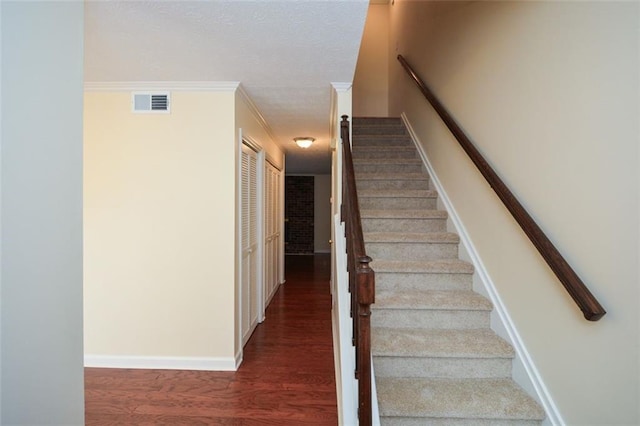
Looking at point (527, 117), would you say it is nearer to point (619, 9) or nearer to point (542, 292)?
point (619, 9)

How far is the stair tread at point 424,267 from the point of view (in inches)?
A: 84.7

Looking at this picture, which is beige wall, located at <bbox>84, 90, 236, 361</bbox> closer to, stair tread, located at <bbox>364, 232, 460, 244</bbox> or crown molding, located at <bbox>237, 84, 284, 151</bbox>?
crown molding, located at <bbox>237, 84, 284, 151</bbox>

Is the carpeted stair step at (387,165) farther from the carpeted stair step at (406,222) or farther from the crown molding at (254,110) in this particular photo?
the crown molding at (254,110)

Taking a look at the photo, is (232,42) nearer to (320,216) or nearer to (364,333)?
(364,333)

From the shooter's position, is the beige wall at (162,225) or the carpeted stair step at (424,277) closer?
the carpeted stair step at (424,277)

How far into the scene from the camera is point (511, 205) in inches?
63.6

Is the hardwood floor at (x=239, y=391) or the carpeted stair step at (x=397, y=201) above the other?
the carpeted stair step at (x=397, y=201)

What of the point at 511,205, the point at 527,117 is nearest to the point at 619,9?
the point at 527,117

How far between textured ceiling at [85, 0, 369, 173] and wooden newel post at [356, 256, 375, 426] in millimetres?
1303

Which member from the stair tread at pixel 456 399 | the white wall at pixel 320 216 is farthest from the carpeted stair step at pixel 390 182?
the white wall at pixel 320 216

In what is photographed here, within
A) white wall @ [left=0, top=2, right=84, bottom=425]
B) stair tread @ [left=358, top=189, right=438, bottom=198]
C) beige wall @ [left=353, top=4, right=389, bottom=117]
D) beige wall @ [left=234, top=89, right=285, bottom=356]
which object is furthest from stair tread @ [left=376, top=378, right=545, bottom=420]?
beige wall @ [left=353, top=4, right=389, bottom=117]

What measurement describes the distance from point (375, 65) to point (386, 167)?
313cm

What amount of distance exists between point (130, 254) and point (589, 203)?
9.59 ft

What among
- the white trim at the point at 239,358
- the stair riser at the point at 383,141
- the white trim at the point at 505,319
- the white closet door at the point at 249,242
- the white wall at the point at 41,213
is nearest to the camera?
the white wall at the point at 41,213
